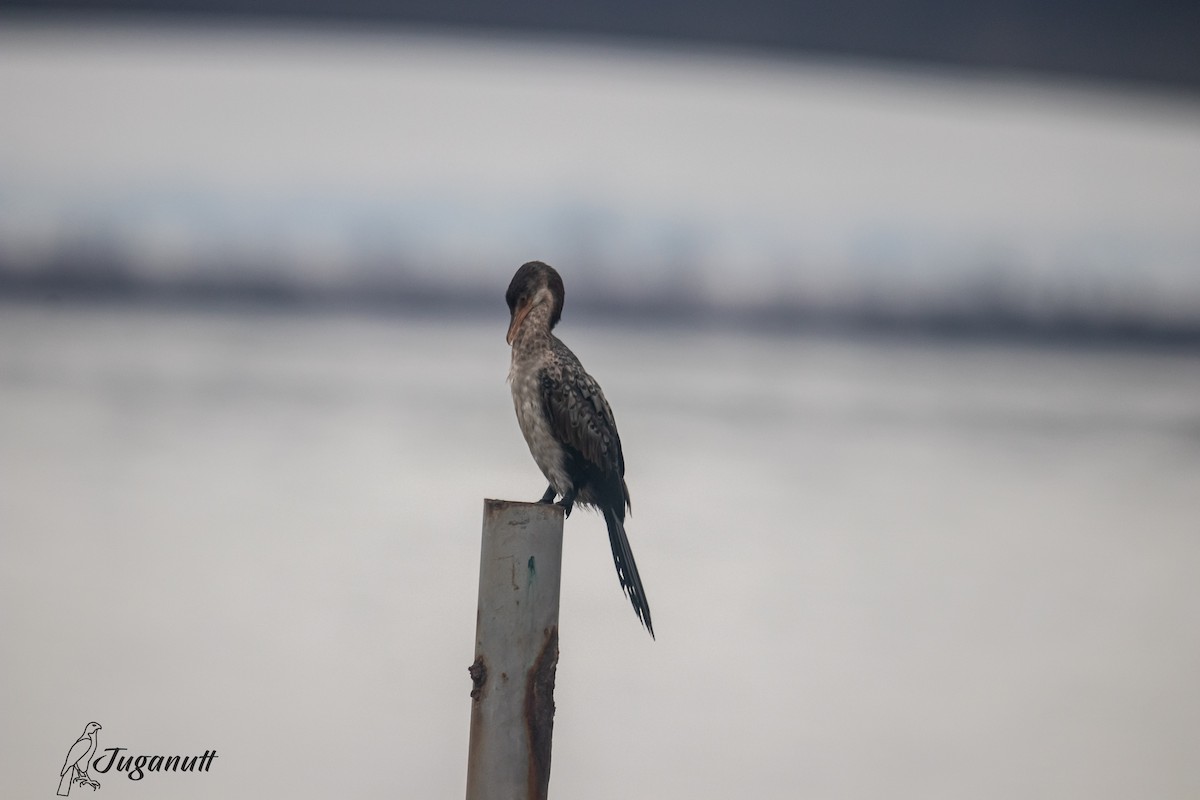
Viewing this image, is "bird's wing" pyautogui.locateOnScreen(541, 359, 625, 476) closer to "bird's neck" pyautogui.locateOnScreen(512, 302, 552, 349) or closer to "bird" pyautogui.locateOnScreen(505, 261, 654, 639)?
"bird" pyautogui.locateOnScreen(505, 261, 654, 639)

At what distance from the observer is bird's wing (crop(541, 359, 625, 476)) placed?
11.1 ft

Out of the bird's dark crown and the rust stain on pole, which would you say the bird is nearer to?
the bird's dark crown

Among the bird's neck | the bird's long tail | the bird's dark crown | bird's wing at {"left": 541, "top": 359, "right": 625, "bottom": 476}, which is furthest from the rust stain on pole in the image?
the bird's dark crown

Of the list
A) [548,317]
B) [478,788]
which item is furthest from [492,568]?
[548,317]

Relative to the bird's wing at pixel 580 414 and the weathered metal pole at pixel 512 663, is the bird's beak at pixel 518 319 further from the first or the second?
the weathered metal pole at pixel 512 663

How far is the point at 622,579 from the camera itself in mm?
3166

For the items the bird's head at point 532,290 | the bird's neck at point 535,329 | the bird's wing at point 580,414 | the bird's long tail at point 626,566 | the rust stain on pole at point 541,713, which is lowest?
the rust stain on pole at point 541,713


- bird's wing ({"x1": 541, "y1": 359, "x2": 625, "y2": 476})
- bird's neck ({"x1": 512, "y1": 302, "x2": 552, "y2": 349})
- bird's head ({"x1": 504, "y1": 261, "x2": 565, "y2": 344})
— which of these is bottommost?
bird's wing ({"x1": 541, "y1": 359, "x2": 625, "y2": 476})

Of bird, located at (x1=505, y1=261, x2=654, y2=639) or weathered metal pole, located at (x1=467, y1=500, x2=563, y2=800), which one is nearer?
weathered metal pole, located at (x1=467, y1=500, x2=563, y2=800)

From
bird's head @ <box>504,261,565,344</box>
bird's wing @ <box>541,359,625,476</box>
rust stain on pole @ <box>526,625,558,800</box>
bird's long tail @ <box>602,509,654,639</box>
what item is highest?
bird's head @ <box>504,261,565,344</box>

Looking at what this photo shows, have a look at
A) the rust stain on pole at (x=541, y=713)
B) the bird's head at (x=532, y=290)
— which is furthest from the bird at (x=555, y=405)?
the rust stain on pole at (x=541, y=713)

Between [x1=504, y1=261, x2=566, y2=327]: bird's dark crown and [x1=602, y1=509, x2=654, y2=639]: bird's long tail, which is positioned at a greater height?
[x1=504, y1=261, x2=566, y2=327]: bird's dark crown

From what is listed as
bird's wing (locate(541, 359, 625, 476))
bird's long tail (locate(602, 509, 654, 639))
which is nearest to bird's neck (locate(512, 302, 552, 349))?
bird's wing (locate(541, 359, 625, 476))

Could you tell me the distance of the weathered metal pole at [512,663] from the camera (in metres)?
2.50
